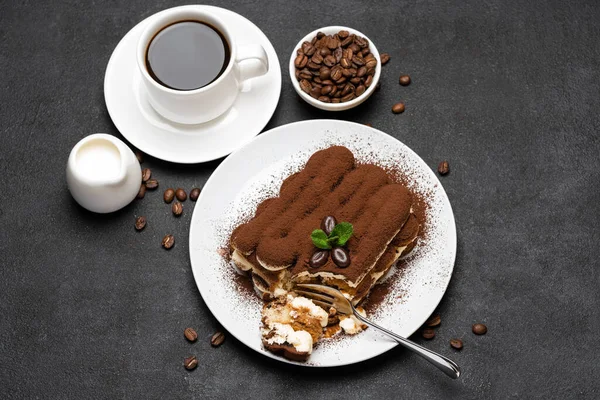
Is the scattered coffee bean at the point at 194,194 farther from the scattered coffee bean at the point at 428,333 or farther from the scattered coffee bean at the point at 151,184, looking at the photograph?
the scattered coffee bean at the point at 428,333

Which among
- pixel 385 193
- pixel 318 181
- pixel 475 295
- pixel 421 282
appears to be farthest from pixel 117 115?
pixel 475 295

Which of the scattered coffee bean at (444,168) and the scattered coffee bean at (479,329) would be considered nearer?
the scattered coffee bean at (479,329)

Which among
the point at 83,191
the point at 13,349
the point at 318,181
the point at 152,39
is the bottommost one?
the point at 13,349

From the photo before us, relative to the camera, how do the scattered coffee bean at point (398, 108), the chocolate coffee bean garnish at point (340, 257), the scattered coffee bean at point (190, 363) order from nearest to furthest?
the chocolate coffee bean garnish at point (340, 257), the scattered coffee bean at point (190, 363), the scattered coffee bean at point (398, 108)

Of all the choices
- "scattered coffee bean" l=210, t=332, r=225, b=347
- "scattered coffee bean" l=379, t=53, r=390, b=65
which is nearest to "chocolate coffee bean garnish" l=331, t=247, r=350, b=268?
"scattered coffee bean" l=210, t=332, r=225, b=347

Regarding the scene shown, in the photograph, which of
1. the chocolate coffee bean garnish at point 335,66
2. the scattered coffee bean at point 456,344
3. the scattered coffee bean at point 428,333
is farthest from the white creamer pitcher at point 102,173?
the scattered coffee bean at point 456,344

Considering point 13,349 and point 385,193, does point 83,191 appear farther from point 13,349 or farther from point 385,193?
point 385,193

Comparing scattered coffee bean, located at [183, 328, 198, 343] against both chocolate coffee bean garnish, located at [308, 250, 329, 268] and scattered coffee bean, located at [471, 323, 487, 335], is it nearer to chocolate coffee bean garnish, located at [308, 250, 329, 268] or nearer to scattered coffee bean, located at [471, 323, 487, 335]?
chocolate coffee bean garnish, located at [308, 250, 329, 268]
